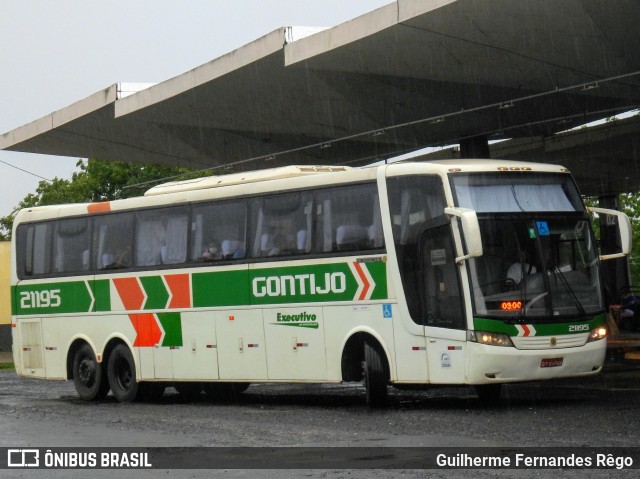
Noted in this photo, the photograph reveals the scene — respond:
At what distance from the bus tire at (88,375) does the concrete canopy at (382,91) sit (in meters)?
7.01

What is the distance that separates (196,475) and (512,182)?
7355 millimetres

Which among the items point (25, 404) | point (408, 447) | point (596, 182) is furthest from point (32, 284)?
point (596, 182)

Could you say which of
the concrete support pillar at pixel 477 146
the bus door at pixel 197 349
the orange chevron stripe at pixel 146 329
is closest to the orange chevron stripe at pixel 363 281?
the bus door at pixel 197 349

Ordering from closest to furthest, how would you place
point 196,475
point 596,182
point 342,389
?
point 196,475
point 342,389
point 596,182

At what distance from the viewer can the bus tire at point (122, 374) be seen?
2003 cm

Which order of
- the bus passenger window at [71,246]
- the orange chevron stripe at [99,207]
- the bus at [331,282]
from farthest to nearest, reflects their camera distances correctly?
the bus passenger window at [71,246], the orange chevron stripe at [99,207], the bus at [331,282]

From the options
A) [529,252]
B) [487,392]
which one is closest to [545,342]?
[529,252]

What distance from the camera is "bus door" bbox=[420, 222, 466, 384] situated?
15.3m

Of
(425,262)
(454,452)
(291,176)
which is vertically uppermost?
(291,176)

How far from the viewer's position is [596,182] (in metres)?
44.2

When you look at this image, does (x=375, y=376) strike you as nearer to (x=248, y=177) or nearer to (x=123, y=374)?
(x=248, y=177)

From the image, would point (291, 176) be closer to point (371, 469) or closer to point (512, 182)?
point (512, 182)

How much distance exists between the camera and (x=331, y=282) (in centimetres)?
1680

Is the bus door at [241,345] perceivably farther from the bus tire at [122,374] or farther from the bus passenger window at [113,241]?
the bus passenger window at [113,241]
